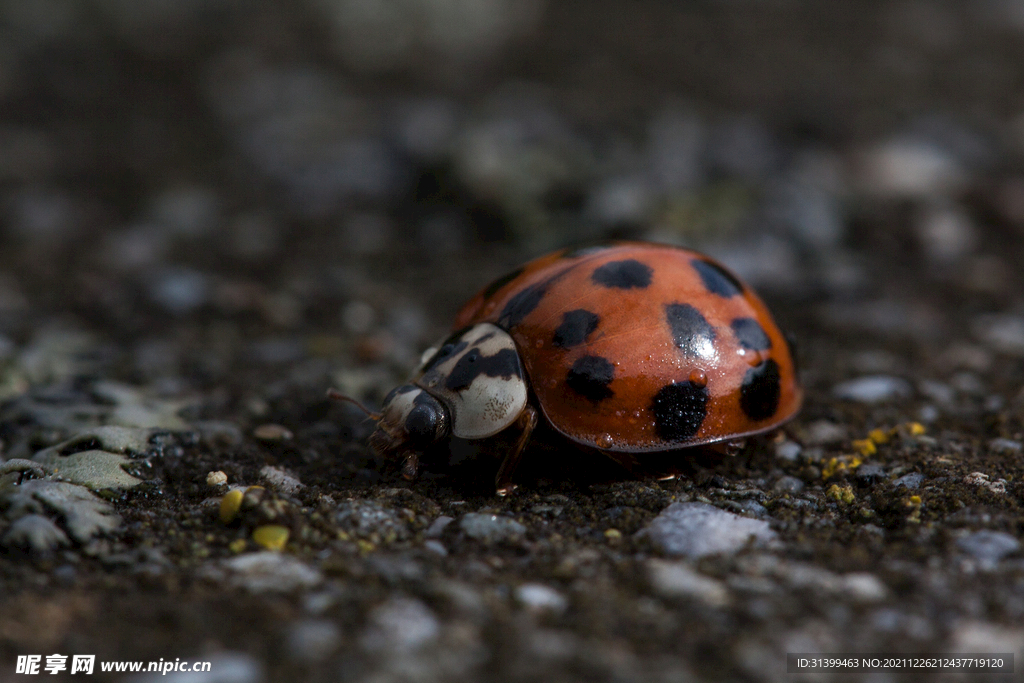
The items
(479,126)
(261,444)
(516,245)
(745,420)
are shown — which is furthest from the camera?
(479,126)

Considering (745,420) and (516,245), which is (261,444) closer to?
(745,420)

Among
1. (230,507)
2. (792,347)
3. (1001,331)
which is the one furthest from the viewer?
(1001,331)

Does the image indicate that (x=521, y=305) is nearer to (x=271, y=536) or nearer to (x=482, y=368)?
(x=482, y=368)

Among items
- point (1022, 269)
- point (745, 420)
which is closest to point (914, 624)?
point (745, 420)

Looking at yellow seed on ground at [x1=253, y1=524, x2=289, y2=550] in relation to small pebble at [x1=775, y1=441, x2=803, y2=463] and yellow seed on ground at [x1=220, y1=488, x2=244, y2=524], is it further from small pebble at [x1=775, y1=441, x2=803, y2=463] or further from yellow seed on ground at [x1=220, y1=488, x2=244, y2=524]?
small pebble at [x1=775, y1=441, x2=803, y2=463]

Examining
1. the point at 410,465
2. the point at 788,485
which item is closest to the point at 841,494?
the point at 788,485

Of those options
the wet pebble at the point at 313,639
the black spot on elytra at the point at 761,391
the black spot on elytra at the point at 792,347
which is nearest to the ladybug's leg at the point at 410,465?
the wet pebble at the point at 313,639
